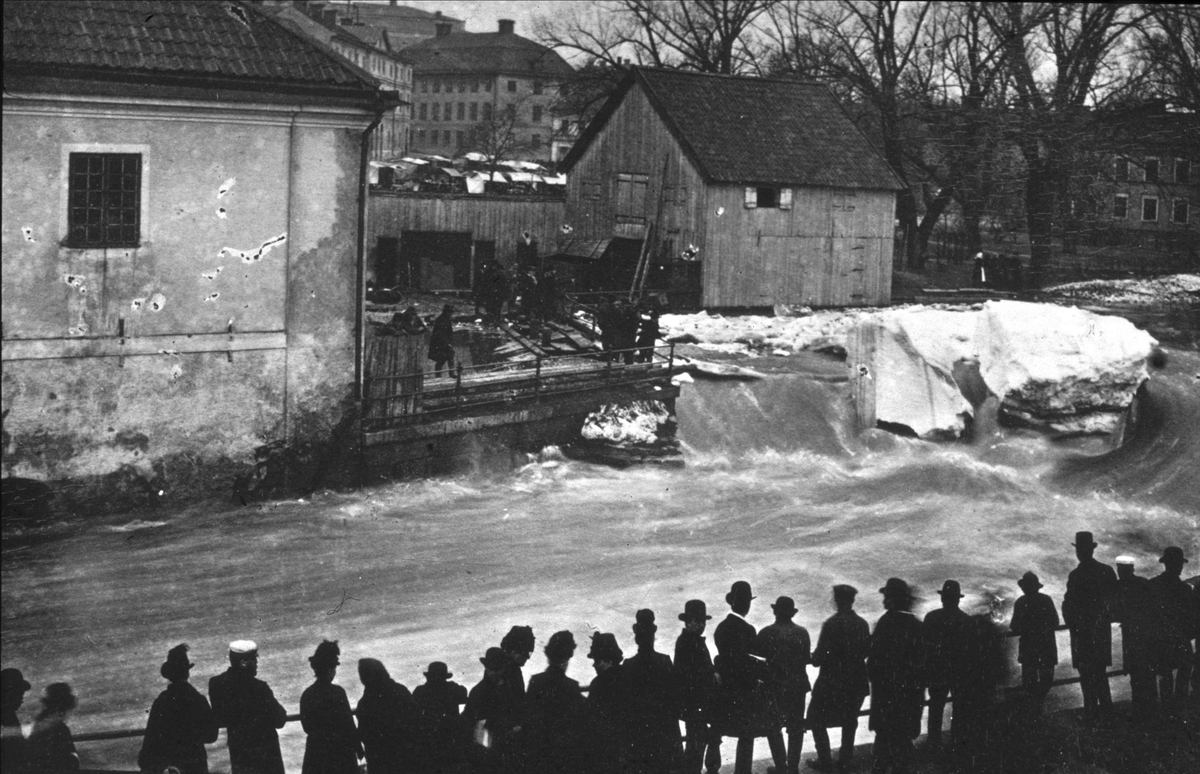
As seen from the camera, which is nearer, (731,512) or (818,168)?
(731,512)

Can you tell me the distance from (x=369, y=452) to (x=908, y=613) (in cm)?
1001

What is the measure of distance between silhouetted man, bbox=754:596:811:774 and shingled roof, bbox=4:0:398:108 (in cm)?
959

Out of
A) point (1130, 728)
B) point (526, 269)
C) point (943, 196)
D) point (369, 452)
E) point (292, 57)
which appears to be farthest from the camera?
point (943, 196)

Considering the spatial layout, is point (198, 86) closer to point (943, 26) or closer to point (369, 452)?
point (369, 452)

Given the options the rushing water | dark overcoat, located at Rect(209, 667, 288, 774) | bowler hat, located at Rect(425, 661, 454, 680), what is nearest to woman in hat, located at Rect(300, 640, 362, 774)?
dark overcoat, located at Rect(209, 667, 288, 774)

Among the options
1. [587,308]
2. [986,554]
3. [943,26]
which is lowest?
[986,554]

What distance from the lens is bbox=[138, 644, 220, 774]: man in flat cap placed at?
649 centimetres

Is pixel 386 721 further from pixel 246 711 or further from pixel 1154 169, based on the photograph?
pixel 1154 169

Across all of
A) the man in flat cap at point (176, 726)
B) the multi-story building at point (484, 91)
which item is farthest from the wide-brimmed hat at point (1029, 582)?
the multi-story building at point (484, 91)

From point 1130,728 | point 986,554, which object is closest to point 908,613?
point 1130,728

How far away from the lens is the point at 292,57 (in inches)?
560

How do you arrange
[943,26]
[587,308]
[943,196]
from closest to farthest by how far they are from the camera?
[943,26], [587,308], [943,196]

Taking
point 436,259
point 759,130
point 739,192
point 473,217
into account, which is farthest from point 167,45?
point 759,130

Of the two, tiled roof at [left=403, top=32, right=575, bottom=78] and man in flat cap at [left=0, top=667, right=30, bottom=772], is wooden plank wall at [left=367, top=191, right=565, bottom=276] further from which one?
man in flat cap at [left=0, top=667, right=30, bottom=772]
